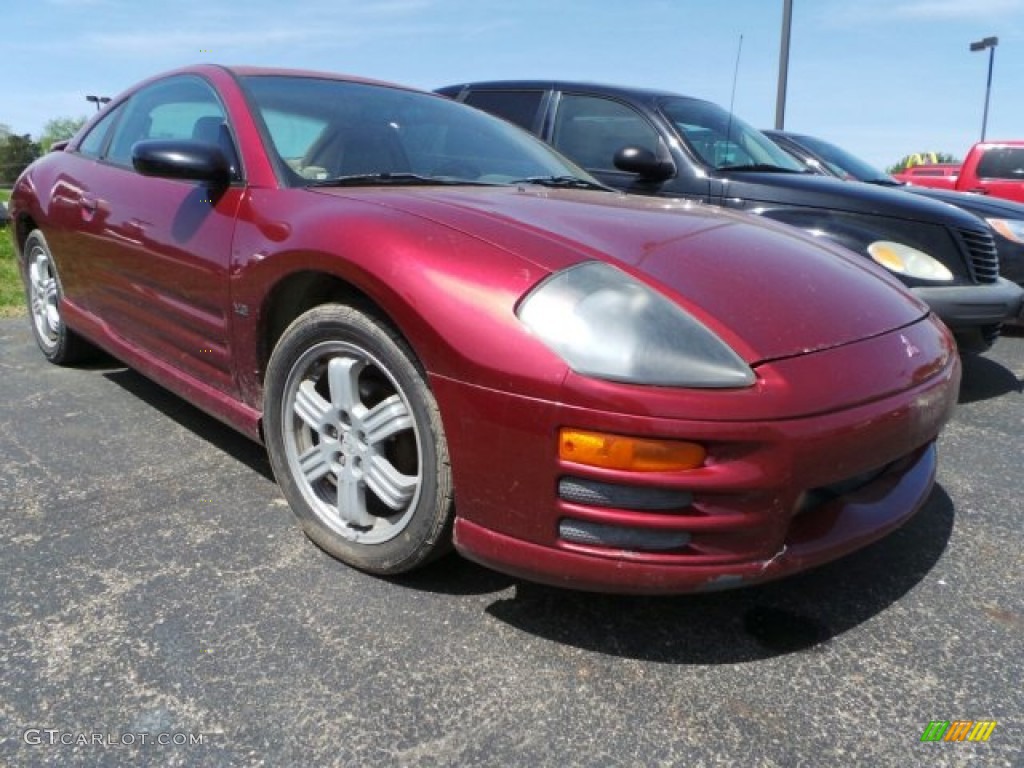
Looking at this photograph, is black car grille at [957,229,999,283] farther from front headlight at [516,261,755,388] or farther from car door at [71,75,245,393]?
car door at [71,75,245,393]

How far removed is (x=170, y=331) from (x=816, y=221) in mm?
2940

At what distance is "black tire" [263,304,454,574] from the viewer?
1.88 meters

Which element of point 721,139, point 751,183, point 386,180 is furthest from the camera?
point 721,139

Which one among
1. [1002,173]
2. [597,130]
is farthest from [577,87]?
[1002,173]

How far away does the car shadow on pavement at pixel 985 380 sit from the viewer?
3.95m

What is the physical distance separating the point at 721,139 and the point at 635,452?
3.51 metres

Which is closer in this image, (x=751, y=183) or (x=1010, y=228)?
(x=751, y=183)

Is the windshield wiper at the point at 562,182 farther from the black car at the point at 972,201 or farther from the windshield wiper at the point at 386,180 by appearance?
the black car at the point at 972,201

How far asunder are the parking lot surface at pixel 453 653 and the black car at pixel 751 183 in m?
1.54

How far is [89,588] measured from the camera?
2.00m

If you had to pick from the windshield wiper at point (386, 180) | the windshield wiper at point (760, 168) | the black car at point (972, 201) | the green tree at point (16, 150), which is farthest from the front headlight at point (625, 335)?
the green tree at point (16, 150)

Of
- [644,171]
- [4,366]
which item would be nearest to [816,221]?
[644,171]

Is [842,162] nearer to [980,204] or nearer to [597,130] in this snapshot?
[980,204]

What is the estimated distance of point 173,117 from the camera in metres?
3.13
